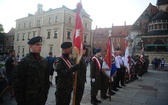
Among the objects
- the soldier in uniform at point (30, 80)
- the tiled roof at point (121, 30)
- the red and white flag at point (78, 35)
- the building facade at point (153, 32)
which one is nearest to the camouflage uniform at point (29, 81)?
the soldier in uniform at point (30, 80)

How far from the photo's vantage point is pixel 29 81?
9.74 ft

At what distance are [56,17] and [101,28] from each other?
37.3m

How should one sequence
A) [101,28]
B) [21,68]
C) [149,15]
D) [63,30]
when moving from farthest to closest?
[101,28] < [149,15] < [63,30] < [21,68]

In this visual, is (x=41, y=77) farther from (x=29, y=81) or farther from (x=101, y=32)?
(x=101, y=32)

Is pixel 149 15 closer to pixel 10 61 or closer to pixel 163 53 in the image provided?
pixel 163 53

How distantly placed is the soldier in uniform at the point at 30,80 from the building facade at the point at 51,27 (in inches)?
1270

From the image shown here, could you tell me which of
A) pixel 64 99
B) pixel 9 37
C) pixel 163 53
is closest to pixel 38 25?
pixel 9 37

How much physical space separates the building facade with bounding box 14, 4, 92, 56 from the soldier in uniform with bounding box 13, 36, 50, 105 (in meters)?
32.3

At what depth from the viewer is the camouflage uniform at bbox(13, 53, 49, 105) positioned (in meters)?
2.86

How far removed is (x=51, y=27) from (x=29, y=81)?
119 ft

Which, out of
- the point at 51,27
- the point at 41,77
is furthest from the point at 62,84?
the point at 51,27

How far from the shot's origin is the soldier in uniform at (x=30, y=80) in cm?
287

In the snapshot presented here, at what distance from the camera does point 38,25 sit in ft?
136

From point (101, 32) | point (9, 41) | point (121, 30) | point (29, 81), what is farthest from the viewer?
point (101, 32)
